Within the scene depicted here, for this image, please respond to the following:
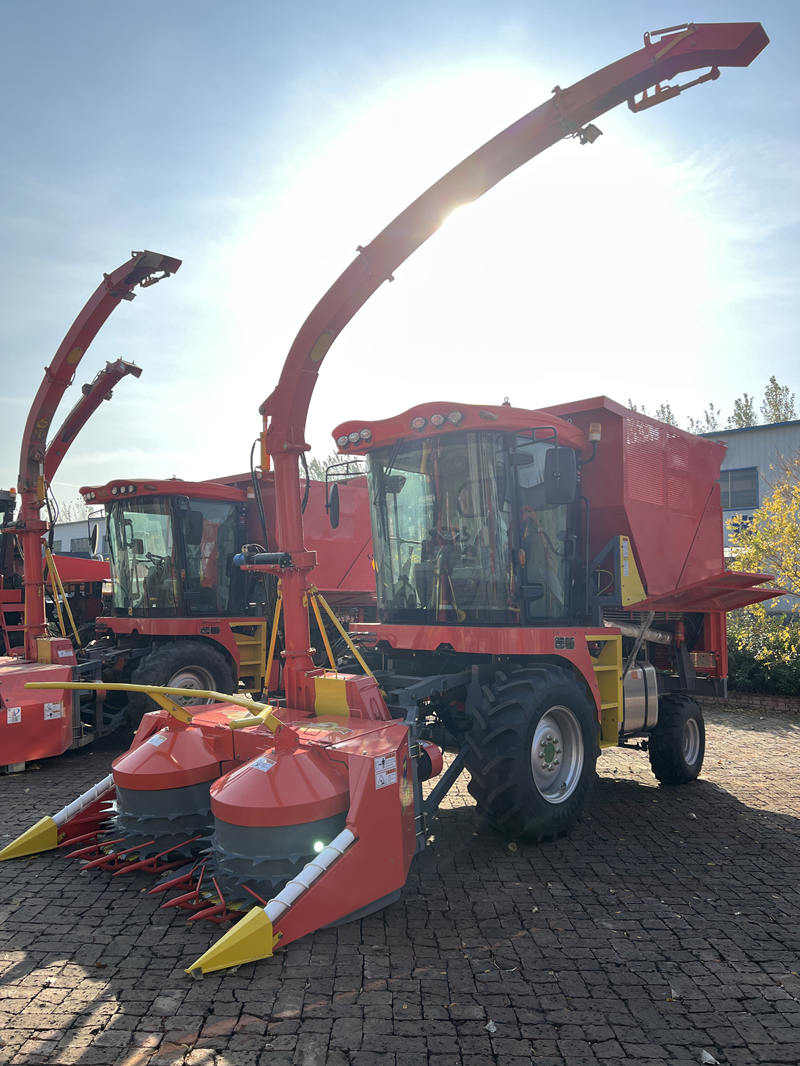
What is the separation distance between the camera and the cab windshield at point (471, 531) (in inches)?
199

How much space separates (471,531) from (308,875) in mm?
2568

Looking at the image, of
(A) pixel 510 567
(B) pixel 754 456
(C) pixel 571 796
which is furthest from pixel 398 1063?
(B) pixel 754 456

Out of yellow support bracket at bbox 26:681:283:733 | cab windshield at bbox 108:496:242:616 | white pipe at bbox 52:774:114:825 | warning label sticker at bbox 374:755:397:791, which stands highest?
cab windshield at bbox 108:496:242:616

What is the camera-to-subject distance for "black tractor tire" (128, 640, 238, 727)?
294 inches

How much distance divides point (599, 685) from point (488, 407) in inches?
94.7

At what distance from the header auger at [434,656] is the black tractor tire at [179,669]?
2.70m

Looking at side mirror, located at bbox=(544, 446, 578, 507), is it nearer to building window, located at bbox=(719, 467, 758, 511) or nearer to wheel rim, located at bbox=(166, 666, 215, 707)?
wheel rim, located at bbox=(166, 666, 215, 707)

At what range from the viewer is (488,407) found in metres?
4.99

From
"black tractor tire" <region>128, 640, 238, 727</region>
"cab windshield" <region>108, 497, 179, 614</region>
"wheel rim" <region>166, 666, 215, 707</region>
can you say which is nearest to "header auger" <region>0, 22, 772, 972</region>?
"black tractor tire" <region>128, 640, 238, 727</region>

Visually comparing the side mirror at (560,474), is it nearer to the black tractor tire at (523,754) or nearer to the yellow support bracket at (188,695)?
the black tractor tire at (523,754)

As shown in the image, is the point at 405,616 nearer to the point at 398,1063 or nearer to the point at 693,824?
the point at 693,824

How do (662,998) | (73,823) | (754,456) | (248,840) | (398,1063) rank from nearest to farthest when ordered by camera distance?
(398,1063), (662,998), (248,840), (73,823), (754,456)

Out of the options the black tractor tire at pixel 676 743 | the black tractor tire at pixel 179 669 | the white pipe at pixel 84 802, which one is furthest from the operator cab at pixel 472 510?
the black tractor tire at pixel 179 669

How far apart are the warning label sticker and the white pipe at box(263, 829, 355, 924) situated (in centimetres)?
29
